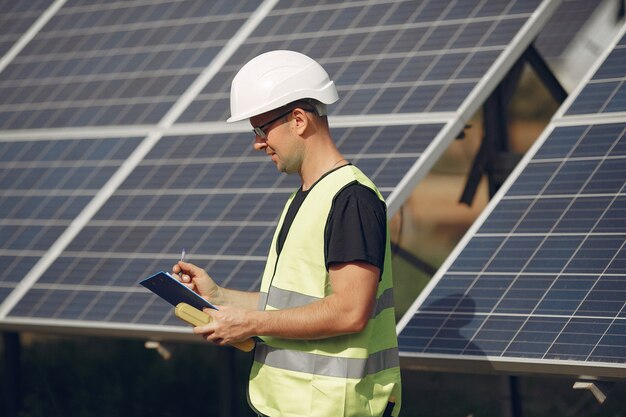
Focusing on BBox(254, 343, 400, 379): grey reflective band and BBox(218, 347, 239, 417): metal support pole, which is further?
BBox(218, 347, 239, 417): metal support pole

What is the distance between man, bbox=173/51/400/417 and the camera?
4.62m

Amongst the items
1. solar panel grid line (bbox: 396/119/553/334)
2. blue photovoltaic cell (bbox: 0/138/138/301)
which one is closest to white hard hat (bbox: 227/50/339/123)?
solar panel grid line (bbox: 396/119/553/334)

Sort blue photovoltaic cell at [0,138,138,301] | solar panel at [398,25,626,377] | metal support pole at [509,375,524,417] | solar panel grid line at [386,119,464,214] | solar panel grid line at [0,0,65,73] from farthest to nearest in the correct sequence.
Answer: solar panel grid line at [0,0,65,73] < blue photovoltaic cell at [0,138,138,301] < solar panel grid line at [386,119,464,214] < metal support pole at [509,375,524,417] < solar panel at [398,25,626,377]

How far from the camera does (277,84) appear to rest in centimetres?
Answer: 487

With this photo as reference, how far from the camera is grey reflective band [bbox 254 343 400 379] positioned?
4758mm

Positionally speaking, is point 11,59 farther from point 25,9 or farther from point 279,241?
point 279,241

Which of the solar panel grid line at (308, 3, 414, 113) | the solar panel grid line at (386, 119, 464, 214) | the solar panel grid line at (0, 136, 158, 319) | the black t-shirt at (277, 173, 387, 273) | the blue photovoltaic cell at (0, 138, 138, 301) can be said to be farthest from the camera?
the solar panel grid line at (308, 3, 414, 113)

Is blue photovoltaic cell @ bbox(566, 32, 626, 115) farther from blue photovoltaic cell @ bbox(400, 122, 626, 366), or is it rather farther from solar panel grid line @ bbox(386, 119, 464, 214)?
solar panel grid line @ bbox(386, 119, 464, 214)

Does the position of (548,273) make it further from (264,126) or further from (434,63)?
(264,126)

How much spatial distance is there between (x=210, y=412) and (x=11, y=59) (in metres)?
3.81

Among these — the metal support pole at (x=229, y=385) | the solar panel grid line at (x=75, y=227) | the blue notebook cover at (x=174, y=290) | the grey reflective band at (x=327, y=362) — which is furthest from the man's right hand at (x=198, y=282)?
the solar panel grid line at (x=75, y=227)

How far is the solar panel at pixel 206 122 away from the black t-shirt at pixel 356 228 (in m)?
3.22

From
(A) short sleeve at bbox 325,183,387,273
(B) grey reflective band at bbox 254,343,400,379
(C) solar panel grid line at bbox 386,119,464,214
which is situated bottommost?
(C) solar panel grid line at bbox 386,119,464,214

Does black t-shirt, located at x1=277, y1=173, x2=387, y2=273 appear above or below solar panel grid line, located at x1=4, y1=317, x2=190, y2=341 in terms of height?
above
